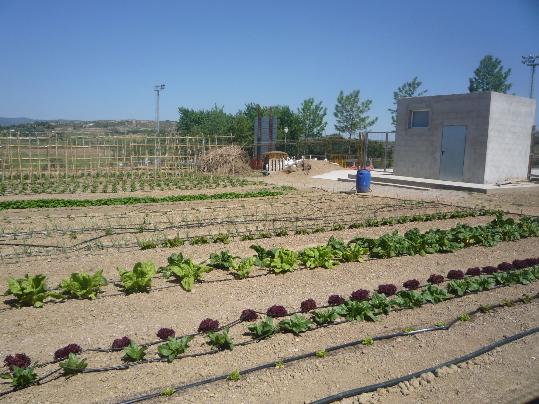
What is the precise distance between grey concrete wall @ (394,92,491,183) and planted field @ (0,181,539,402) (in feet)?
31.5

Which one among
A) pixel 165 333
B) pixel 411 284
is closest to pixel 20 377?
pixel 165 333

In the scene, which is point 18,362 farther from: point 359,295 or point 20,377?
point 359,295

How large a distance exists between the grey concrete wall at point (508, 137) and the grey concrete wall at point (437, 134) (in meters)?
0.33

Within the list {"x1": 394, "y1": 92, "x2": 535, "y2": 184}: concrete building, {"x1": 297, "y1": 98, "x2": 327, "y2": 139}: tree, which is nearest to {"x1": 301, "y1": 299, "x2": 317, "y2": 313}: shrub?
{"x1": 394, "y1": 92, "x2": 535, "y2": 184}: concrete building

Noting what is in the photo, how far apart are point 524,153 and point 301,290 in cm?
1836

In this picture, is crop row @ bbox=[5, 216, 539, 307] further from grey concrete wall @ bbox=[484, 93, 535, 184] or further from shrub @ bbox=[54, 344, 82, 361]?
grey concrete wall @ bbox=[484, 93, 535, 184]

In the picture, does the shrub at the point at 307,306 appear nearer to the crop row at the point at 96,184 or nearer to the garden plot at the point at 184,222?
the garden plot at the point at 184,222

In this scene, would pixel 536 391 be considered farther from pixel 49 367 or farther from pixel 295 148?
pixel 295 148

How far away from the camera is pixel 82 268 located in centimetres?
702

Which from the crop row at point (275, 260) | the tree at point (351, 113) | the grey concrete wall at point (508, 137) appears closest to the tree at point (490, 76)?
the tree at point (351, 113)

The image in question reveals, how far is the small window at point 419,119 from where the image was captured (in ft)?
67.4

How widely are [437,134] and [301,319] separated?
1700 centimetres

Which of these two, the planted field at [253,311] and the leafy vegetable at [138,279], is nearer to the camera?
the planted field at [253,311]

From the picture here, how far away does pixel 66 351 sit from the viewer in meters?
4.23
